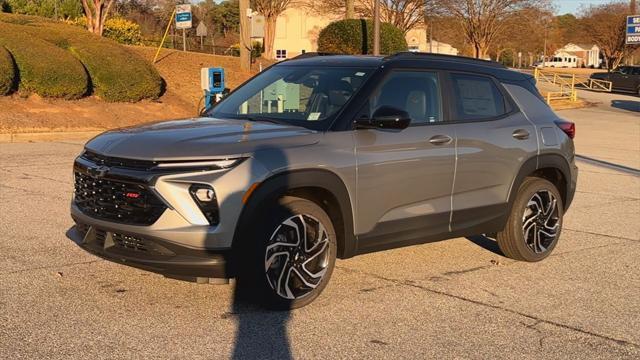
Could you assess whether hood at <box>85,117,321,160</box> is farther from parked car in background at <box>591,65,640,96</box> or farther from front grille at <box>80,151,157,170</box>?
parked car in background at <box>591,65,640,96</box>

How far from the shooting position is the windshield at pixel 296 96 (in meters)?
5.55

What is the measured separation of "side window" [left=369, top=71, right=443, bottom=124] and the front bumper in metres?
1.84

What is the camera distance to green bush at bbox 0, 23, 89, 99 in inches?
709

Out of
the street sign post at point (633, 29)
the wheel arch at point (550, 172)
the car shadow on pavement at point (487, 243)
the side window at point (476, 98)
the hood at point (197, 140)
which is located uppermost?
the street sign post at point (633, 29)

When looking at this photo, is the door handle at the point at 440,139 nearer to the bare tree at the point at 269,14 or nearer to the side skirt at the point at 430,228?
the side skirt at the point at 430,228

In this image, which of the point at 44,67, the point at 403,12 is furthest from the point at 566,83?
the point at 44,67

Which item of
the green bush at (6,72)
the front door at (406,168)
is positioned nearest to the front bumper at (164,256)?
the front door at (406,168)

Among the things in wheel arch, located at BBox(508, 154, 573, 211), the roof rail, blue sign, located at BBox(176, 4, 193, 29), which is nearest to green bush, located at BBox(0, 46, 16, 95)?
blue sign, located at BBox(176, 4, 193, 29)

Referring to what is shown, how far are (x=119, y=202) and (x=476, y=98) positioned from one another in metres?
3.25

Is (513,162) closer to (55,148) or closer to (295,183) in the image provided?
(295,183)

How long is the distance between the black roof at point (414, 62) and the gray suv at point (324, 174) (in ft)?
0.06

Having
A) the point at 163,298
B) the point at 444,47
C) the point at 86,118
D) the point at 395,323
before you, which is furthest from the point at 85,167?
the point at 444,47

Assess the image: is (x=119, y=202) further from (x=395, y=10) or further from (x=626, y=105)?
(x=626, y=105)

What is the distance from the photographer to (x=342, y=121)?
210 inches
